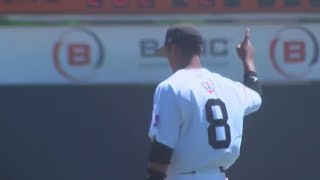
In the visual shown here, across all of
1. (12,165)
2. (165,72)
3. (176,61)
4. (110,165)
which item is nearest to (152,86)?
(165,72)

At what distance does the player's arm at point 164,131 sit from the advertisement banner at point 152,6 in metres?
2.91

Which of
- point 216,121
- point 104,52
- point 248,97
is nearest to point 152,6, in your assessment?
point 104,52

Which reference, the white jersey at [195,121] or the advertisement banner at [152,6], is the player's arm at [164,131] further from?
the advertisement banner at [152,6]

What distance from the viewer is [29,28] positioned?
770 centimetres

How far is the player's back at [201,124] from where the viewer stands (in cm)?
493

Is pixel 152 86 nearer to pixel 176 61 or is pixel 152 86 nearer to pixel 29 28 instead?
pixel 29 28

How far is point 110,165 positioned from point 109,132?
0.25 meters

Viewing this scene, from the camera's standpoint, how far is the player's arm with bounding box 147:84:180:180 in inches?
192

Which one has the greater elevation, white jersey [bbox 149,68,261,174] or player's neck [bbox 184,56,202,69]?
player's neck [bbox 184,56,202,69]


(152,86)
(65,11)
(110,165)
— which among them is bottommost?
(110,165)

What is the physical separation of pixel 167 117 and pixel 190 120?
0.12 m

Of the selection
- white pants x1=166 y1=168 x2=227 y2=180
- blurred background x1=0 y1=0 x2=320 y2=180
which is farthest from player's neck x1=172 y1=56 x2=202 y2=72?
blurred background x1=0 y1=0 x2=320 y2=180

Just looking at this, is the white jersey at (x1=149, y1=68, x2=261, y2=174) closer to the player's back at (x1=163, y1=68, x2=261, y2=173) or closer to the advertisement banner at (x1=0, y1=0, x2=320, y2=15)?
the player's back at (x1=163, y1=68, x2=261, y2=173)

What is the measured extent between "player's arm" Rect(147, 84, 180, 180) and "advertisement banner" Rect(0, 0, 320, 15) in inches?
115
